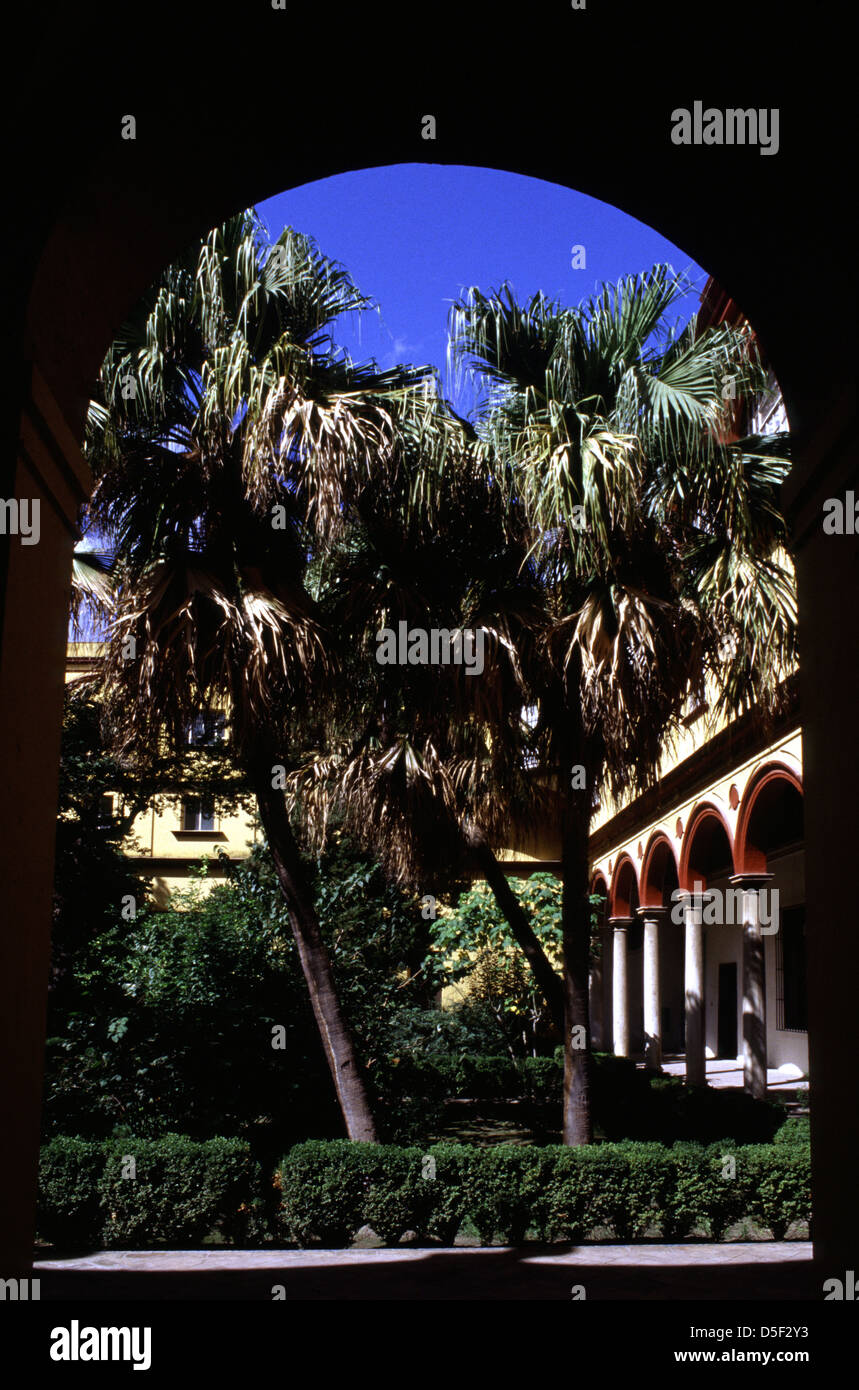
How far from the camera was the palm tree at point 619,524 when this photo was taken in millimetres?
8680

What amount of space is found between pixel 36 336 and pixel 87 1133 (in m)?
8.76

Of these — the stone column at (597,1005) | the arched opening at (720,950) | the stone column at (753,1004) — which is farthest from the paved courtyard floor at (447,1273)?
the stone column at (597,1005)

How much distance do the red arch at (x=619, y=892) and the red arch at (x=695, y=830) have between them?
5.84 meters

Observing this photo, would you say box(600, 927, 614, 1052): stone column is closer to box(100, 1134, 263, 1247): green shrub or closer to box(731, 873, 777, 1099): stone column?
box(731, 873, 777, 1099): stone column

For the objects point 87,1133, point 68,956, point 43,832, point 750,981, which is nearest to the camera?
point 43,832

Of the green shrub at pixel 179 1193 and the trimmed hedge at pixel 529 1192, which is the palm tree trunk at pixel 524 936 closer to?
the trimmed hedge at pixel 529 1192

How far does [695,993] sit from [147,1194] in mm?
11023

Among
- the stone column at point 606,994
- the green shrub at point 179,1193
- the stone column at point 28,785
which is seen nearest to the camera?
the stone column at point 28,785

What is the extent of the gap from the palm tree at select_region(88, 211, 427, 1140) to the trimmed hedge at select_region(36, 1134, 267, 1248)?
3164 millimetres

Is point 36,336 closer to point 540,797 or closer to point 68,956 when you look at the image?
point 540,797

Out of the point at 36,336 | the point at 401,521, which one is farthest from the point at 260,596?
the point at 36,336

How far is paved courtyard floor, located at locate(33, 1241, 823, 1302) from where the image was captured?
692 centimetres

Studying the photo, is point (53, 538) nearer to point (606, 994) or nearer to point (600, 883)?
point (600, 883)

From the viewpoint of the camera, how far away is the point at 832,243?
349 centimetres
